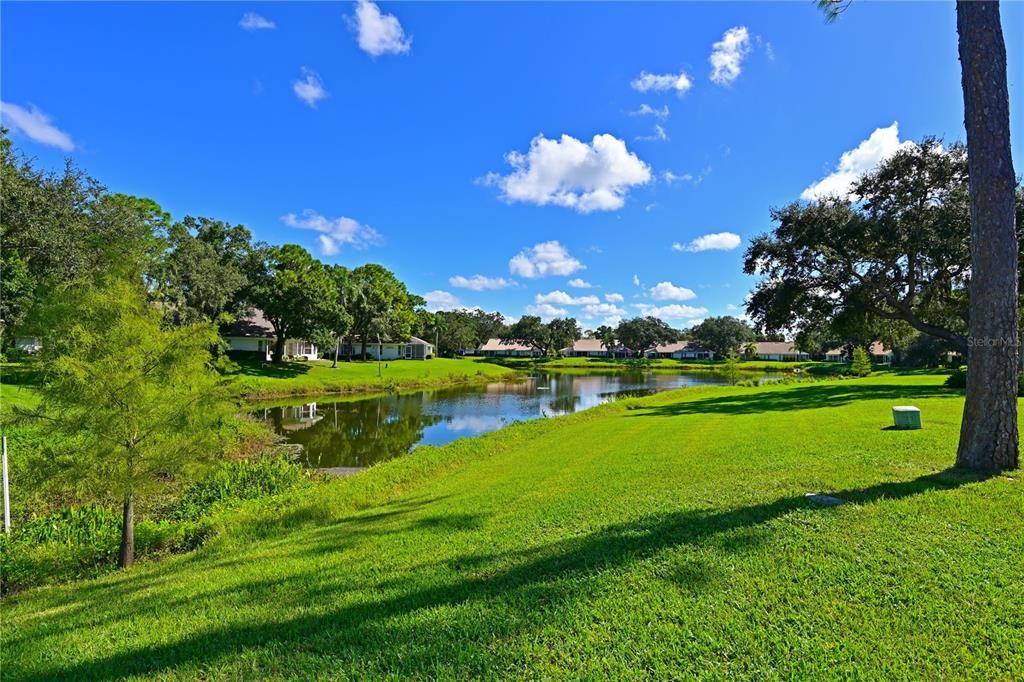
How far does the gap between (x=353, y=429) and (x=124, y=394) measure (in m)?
16.1

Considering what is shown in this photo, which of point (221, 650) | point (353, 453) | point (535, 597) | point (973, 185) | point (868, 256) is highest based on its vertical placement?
point (868, 256)

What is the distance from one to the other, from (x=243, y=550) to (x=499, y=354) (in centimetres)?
11118

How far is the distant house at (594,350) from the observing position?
394 ft

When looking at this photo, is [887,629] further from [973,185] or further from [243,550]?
[243,550]

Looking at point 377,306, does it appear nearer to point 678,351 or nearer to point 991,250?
point 991,250

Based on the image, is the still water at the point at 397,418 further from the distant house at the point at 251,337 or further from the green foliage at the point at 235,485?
the distant house at the point at 251,337

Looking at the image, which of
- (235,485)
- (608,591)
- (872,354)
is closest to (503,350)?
(872,354)

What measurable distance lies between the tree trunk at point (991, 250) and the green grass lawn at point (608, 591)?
0.60m

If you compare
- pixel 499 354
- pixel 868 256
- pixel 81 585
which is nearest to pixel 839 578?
pixel 81 585

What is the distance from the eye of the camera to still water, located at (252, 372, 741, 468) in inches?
751

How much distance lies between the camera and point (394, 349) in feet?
246

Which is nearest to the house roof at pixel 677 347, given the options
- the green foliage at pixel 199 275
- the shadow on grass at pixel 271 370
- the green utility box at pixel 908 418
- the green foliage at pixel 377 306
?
the green foliage at pixel 377 306

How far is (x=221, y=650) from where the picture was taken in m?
3.69

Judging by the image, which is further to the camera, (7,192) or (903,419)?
(7,192)
